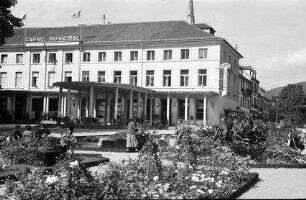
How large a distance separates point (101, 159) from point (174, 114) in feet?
120

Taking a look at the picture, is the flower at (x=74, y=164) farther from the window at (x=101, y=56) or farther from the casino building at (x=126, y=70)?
the window at (x=101, y=56)

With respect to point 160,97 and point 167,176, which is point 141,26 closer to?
point 160,97

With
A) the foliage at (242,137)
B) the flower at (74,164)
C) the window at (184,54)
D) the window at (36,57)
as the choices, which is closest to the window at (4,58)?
the window at (36,57)

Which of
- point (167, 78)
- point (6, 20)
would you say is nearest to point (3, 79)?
point (167, 78)

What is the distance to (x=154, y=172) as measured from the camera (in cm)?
1008

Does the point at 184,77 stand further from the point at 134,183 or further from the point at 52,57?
the point at 134,183

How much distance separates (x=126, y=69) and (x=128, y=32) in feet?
16.7

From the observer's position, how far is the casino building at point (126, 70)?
49906mm

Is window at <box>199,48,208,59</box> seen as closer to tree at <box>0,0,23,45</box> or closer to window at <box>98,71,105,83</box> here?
window at <box>98,71,105,83</box>

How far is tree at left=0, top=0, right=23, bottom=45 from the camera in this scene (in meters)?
30.0

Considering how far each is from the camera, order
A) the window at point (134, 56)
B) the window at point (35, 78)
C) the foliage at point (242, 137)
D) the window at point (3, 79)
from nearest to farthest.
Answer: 1. the foliage at point (242, 137)
2. the window at point (134, 56)
3. the window at point (35, 78)
4. the window at point (3, 79)

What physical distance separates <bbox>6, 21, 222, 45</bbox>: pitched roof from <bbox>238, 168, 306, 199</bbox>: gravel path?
3668 cm

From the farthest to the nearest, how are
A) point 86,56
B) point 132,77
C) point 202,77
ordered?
point 86,56 → point 132,77 → point 202,77

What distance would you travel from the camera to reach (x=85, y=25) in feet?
193
